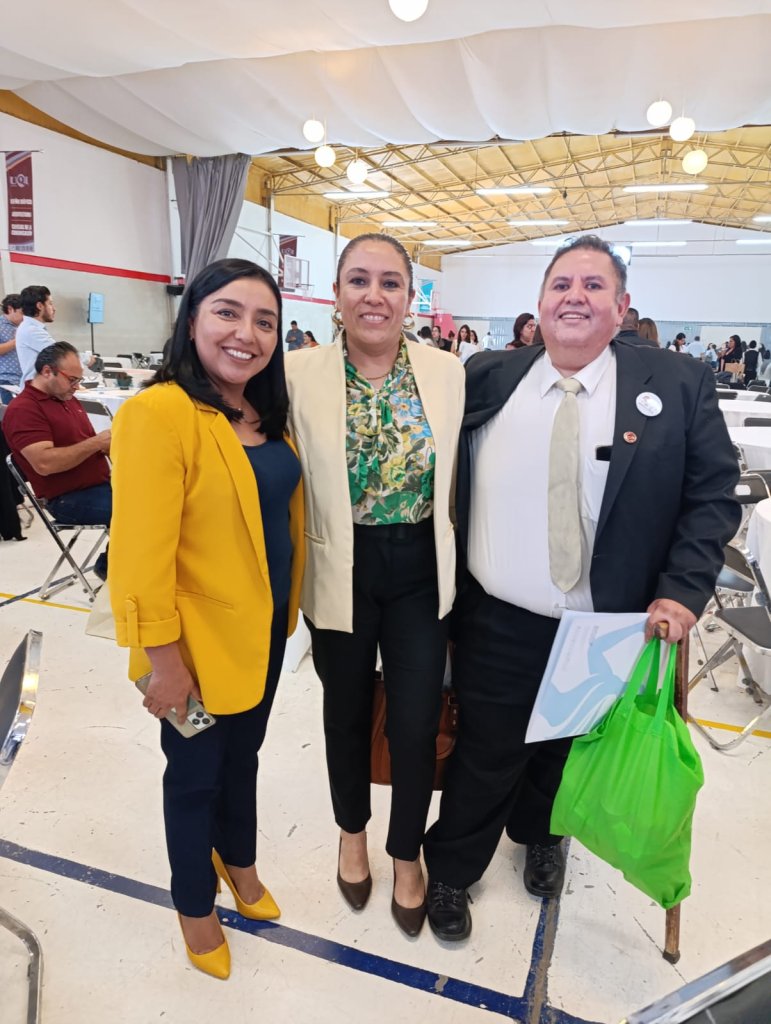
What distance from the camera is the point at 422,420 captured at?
147 centimetres

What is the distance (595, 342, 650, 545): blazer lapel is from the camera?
1331mm

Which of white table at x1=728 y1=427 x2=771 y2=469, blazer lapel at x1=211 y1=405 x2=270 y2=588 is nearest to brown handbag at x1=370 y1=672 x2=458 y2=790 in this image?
blazer lapel at x1=211 y1=405 x2=270 y2=588

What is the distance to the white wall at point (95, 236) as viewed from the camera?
8.33m

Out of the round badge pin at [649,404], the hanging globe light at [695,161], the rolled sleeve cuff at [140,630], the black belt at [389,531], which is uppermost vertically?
the hanging globe light at [695,161]

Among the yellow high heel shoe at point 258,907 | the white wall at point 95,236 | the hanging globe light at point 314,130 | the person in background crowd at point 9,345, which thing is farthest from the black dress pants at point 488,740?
the white wall at point 95,236

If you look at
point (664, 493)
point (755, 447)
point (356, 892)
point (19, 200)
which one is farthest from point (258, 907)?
point (19, 200)

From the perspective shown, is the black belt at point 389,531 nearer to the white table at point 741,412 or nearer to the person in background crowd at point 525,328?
the person in background crowd at point 525,328

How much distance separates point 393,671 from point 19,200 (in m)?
9.13

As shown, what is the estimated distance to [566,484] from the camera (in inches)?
53.7

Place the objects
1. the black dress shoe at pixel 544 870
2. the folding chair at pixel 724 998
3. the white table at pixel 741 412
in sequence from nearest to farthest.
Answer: the folding chair at pixel 724 998 < the black dress shoe at pixel 544 870 < the white table at pixel 741 412

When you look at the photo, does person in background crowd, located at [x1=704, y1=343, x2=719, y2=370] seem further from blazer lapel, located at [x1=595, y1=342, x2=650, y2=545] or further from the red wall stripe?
blazer lapel, located at [x1=595, y1=342, x2=650, y2=545]

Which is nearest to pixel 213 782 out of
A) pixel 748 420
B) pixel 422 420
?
pixel 422 420

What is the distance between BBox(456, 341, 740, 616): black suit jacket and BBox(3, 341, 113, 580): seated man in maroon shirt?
8.78ft

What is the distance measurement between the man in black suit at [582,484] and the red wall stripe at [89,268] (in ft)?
28.8
